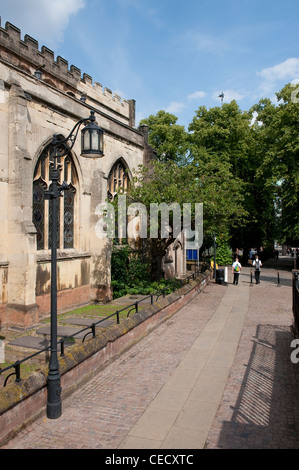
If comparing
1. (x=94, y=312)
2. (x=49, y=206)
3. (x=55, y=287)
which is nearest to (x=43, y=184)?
(x=49, y=206)

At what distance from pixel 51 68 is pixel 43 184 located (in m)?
10.7

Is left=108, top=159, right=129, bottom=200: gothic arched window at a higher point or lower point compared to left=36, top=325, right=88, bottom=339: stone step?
higher

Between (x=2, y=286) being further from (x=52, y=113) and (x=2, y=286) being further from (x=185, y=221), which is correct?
(x=185, y=221)

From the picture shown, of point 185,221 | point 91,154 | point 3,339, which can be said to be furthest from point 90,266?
point 91,154

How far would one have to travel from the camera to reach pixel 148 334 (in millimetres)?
11047

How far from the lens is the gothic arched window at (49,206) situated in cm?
1219

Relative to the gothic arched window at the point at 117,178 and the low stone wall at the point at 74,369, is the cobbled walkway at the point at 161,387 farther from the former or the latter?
the gothic arched window at the point at 117,178

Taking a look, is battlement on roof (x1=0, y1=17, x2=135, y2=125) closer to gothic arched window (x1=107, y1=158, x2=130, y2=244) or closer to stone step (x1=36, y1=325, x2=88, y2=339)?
gothic arched window (x1=107, y1=158, x2=130, y2=244)

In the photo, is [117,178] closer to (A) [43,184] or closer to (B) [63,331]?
Result: (A) [43,184]

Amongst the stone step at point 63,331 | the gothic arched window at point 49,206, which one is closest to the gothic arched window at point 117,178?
the gothic arched window at point 49,206

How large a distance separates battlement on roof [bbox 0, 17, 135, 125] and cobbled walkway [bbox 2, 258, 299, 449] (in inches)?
386

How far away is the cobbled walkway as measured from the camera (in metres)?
5.45

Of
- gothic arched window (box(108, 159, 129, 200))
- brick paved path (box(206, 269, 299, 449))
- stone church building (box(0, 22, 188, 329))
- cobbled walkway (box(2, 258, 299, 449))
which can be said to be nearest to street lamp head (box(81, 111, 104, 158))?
stone church building (box(0, 22, 188, 329))
